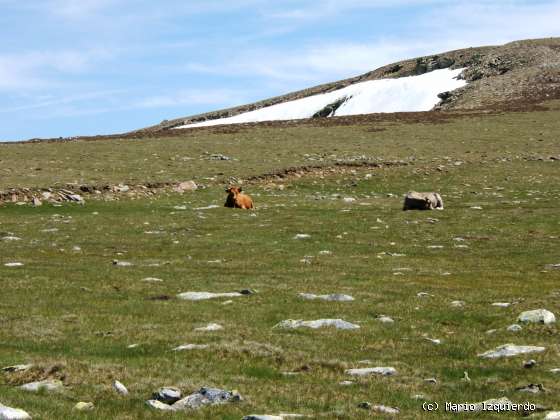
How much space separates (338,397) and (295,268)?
13.3 m

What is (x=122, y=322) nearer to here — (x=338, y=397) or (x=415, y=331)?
(x=415, y=331)

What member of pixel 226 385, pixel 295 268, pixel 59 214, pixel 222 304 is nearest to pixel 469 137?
pixel 59 214

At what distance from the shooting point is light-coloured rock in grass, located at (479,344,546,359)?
43.7 feet

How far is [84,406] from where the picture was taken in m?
10.3

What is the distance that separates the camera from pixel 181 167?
57.4m

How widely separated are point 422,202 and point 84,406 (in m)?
31.2

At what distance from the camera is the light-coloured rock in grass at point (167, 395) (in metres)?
10.7

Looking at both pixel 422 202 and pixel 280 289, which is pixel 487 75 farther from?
pixel 280 289

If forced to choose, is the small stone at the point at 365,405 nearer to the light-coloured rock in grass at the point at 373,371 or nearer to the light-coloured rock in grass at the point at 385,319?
the light-coloured rock in grass at the point at 373,371

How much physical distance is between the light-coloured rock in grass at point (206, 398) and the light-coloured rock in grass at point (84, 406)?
1012 mm

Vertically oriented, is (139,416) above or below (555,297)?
above

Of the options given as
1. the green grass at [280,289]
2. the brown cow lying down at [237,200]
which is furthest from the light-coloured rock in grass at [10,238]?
the brown cow lying down at [237,200]

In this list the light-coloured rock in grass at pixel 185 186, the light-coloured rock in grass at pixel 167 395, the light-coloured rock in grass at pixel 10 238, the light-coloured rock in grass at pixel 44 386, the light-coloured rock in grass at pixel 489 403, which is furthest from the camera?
the light-coloured rock in grass at pixel 185 186

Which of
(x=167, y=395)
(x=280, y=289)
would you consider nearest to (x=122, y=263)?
(x=280, y=289)
